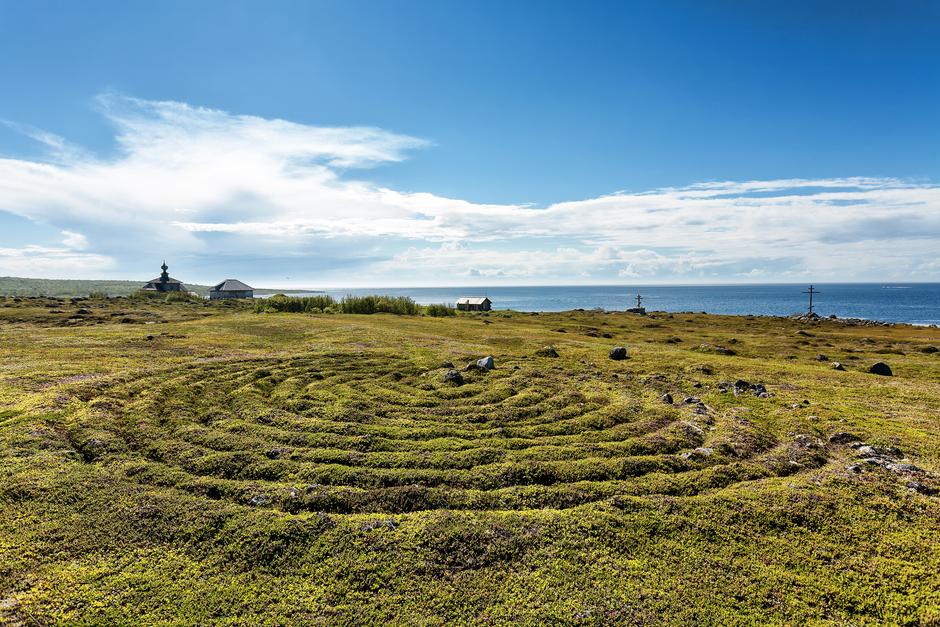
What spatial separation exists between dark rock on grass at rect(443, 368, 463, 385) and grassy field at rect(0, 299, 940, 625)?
0.54 meters

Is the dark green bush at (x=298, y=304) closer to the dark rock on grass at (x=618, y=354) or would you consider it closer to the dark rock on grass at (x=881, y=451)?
the dark rock on grass at (x=618, y=354)

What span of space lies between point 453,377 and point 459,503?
34.8 feet

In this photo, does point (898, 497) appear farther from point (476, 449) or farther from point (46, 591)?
point (46, 591)

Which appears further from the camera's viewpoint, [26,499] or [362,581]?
[26,499]

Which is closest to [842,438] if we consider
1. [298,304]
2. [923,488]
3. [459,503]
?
[923,488]

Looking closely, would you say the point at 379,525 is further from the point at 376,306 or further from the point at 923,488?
the point at 376,306

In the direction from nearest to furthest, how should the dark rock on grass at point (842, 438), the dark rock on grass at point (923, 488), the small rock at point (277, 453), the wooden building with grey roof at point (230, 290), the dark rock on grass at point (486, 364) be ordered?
the dark rock on grass at point (923, 488), the small rock at point (277, 453), the dark rock on grass at point (842, 438), the dark rock on grass at point (486, 364), the wooden building with grey roof at point (230, 290)

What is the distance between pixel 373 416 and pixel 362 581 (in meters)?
8.01

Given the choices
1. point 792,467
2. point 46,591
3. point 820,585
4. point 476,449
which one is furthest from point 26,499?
point 792,467

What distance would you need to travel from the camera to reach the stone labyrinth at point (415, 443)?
10.1 m

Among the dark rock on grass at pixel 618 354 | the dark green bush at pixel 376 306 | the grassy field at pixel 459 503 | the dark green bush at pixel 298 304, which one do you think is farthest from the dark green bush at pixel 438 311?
the grassy field at pixel 459 503

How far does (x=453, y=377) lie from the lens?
794 inches

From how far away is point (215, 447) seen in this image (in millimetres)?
12211

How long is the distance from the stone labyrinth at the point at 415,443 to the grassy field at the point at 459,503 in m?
0.09
